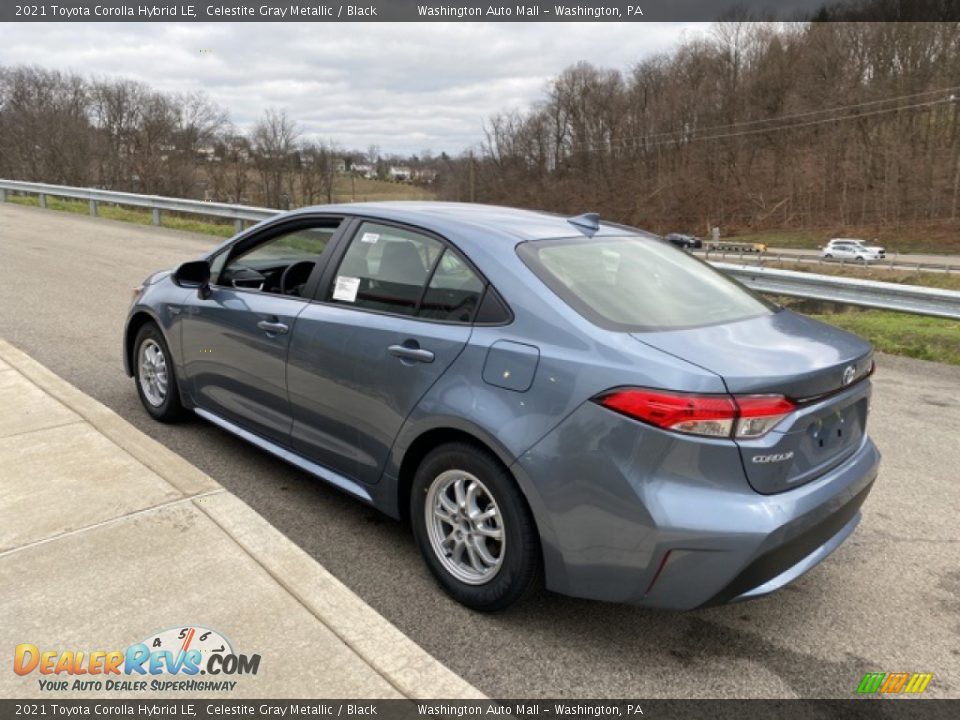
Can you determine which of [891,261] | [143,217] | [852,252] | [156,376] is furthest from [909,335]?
[891,261]

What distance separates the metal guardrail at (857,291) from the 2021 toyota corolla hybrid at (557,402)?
13.1 ft

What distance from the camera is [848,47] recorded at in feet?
204

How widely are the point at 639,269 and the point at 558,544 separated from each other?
1.36 metres

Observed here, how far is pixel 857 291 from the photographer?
787 cm

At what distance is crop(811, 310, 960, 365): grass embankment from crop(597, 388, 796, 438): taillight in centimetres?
595

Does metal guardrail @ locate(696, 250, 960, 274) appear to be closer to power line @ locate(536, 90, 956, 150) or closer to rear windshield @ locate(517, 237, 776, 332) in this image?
power line @ locate(536, 90, 956, 150)

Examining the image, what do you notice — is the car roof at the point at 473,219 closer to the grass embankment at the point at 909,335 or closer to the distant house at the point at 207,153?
the grass embankment at the point at 909,335

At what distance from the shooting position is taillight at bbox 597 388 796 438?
2.33m

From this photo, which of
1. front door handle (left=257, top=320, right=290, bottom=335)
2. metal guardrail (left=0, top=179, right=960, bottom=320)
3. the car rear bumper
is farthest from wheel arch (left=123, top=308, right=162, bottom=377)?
metal guardrail (left=0, top=179, right=960, bottom=320)

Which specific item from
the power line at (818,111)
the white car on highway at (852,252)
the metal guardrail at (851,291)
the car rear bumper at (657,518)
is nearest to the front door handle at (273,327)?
the car rear bumper at (657,518)

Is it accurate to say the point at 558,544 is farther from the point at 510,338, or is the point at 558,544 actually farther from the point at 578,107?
the point at 578,107

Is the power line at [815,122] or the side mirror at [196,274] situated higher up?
the power line at [815,122]

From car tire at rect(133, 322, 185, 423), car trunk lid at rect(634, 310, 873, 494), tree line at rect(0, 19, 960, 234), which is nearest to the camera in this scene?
car trunk lid at rect(634, 310, 873, 494)

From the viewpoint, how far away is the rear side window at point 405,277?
119 inches
